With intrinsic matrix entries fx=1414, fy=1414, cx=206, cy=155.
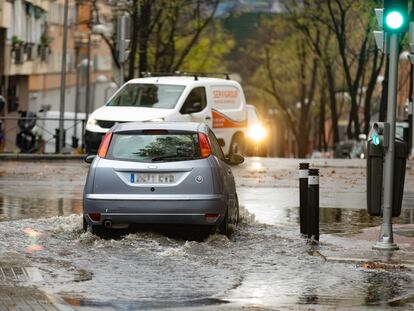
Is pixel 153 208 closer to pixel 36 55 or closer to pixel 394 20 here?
pixel 394 20

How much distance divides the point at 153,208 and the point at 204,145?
3.62 feet

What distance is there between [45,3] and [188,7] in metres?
18.0

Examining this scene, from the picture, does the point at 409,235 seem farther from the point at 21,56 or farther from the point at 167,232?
the point at 21,56

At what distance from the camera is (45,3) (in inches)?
2771

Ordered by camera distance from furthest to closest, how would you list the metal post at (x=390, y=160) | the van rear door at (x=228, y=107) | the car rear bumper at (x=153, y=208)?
1. the van rear door at (x=228, y=107)
2. the car rear bumper at (x=153, y=208)
3. the metal post at (x=390, y=160)

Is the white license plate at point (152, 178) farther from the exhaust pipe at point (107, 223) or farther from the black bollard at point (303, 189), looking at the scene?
the black bollard at point (303, 189)

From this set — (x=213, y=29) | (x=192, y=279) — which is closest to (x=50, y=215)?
(x=192, y=279)

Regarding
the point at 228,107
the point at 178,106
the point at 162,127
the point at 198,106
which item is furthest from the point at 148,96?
the point at 162,127

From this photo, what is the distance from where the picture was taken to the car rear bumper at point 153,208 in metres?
15.5

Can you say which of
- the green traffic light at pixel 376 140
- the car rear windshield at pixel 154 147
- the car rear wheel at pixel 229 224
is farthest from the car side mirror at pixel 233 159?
the green traffic light at pixel 376 140

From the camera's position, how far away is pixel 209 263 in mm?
14055

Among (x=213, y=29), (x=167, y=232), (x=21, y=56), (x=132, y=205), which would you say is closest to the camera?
(x=132, y=205)

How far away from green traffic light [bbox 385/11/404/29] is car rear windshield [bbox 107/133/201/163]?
8.48ft

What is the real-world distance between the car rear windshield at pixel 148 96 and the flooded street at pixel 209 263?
8637 mm
